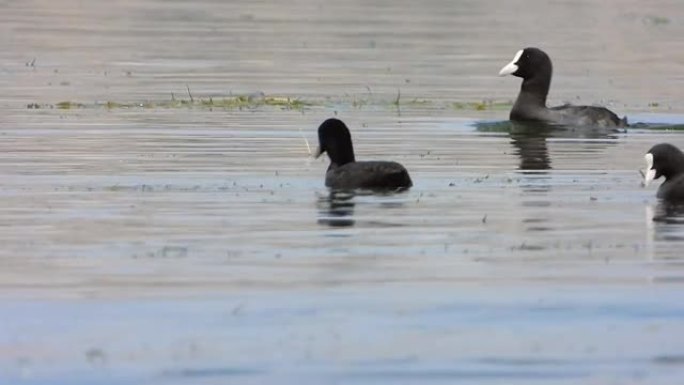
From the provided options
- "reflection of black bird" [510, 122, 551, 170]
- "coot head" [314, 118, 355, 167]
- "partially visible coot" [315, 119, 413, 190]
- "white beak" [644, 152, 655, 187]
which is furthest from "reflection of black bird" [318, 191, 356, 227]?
"reflection of black bird" [510, 122, 551, 170]

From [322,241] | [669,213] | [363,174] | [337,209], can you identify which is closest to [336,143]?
[363,174]

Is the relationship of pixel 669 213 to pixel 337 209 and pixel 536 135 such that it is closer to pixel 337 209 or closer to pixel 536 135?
pixel 337 209

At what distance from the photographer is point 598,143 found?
29.9 m

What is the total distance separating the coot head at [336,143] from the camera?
77.8ft

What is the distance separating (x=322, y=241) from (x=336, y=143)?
5.76 meters

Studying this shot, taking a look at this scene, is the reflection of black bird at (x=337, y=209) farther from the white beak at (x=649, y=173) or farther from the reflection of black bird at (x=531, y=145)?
the reflection of black bird at (x=531, y=145)

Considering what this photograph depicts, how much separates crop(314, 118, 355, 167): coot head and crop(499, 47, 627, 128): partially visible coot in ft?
27.4

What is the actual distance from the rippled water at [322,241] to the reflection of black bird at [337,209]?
0.05m

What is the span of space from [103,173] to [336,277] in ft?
26.9

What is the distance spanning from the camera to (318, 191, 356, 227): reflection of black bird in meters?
19.6

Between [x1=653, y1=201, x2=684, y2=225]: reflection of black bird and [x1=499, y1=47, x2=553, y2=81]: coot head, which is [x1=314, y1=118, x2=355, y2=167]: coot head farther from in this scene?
[x1=499, y1=47, x2=553, y2=81]: coot head

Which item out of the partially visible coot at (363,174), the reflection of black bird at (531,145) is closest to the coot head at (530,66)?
the reflection of black bird at (531,145)

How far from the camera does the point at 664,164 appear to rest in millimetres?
22062

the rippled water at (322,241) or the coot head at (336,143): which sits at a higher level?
the coot head at (336,143)
